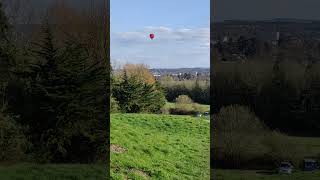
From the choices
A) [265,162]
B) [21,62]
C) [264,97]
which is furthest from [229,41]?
[21,62]

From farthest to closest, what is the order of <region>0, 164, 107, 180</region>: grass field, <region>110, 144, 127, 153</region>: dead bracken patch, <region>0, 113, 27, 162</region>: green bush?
<region>110, 144, 127, 153</region>: dead bracken patch < <region>0, 113, 27, 162</region>: green bush < <region>0, 164, 107, 180</region>: grass field

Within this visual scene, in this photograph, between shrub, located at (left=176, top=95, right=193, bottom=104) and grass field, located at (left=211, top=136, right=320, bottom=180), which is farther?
shrub, located at (left=176, top=95, right=193, bottom=104)

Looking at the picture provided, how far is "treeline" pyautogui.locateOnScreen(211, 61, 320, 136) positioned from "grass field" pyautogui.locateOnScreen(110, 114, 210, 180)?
230 cm

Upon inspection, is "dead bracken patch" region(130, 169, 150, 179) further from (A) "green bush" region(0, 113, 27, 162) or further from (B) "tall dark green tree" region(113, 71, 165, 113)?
(A) "green bush" region(0, 113, 27, 162)

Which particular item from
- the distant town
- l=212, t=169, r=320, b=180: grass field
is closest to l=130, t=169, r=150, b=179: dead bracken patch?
the distant town

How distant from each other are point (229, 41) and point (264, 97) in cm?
100

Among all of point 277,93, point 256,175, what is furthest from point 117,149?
point 277,93

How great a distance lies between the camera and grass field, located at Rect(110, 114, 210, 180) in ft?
28.5

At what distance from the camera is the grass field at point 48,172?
727 cm

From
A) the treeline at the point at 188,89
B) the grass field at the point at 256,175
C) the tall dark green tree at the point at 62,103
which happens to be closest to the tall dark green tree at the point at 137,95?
the treeline at the point at 188,89

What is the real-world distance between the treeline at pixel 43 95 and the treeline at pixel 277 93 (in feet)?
A: 7.62

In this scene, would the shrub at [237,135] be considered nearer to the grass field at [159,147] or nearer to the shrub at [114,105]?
the grass field at [159,147]

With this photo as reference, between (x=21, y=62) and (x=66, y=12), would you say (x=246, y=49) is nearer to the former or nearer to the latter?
(x=66, y=12)

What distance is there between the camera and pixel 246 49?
6.80m
